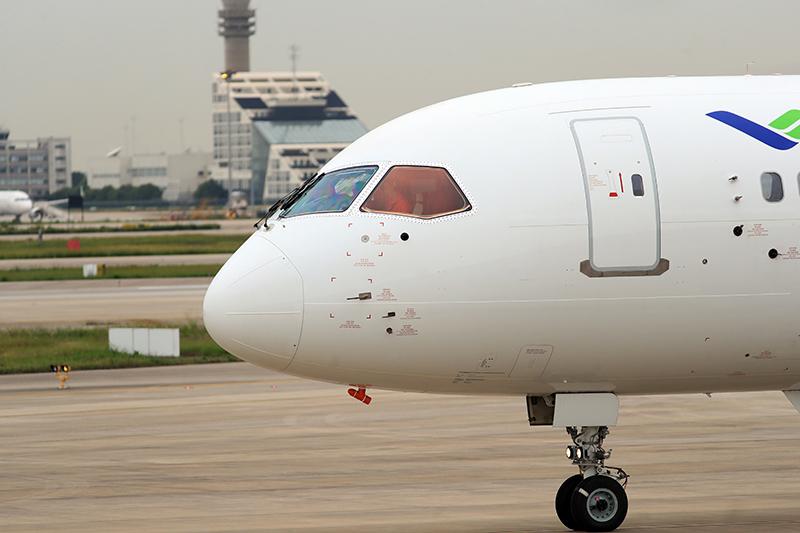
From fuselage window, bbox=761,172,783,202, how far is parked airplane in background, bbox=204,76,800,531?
0.6 inches

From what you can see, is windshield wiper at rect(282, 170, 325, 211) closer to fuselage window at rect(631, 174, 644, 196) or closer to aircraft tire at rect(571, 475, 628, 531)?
fuselage window at rect(631, 174, 644, 196)

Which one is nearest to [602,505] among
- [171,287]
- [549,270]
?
[549,270]

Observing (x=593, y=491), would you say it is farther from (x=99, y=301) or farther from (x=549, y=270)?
(x=99, y=301)

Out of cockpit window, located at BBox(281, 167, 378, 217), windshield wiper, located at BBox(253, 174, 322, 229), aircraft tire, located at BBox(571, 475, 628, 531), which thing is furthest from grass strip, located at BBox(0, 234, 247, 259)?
aircraft tire, located at BBox(571, 475, 628, 531)

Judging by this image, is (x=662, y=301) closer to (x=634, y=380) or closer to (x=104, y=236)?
(x=634, y=380)

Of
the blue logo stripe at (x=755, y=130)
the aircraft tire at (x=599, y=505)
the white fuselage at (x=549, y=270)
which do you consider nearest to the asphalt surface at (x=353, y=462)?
the aircraft tire at (x=599, y=505)

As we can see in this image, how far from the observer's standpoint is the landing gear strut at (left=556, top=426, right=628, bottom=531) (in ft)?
53.8

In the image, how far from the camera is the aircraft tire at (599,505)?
53.8ft

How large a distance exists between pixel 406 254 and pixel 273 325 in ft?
5.05

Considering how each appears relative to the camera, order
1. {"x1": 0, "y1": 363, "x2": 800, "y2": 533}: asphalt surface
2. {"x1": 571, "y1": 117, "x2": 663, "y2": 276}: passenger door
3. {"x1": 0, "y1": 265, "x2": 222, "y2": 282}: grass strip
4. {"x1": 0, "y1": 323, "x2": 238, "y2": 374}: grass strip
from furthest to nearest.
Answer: {"x1": 0, "y1": 265, "x2": 222, "y2": 282}: grass strip
{"x1": 0, "y1": 323, "x2": 238, "y2": 374}: grass strip
{"x1": 0, "y1": 363, "x2": 800, "y2": 533}: asphalt surface
{"x1": 571, "y1": 117, "x2": 663, "y2": 276}: passenger door

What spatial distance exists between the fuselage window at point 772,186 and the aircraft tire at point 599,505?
11.6ft

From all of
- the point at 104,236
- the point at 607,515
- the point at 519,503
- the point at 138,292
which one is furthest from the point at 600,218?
the point at 104,236

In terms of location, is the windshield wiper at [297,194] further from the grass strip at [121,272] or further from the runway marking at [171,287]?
the grass strip at [121,272]

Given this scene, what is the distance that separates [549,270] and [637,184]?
1.30 m
